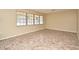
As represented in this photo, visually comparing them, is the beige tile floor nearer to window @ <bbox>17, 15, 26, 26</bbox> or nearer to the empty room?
the empty room

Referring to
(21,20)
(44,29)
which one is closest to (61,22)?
(44,29)

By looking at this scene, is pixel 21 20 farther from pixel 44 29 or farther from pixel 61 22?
pixel 61 22

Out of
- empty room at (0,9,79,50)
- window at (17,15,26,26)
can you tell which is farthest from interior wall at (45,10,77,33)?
window at (17,15,26,26)

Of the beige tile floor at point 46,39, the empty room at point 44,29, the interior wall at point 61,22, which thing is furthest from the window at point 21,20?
the interior wall at point 61,22

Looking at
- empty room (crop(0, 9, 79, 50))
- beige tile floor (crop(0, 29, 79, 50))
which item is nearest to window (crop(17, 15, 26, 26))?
empty room (crop(0, 9, 79, 50))

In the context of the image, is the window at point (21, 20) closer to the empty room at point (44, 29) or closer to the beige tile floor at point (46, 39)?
the empty room at point (44, 29)

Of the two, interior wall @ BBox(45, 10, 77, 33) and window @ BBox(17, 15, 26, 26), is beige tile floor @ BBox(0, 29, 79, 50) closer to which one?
interior wall @ BBox(45, 10, 77, 33)

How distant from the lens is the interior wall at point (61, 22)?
1526 mm

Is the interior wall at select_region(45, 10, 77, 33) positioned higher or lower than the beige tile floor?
higher

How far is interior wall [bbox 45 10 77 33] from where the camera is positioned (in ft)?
5.01
